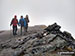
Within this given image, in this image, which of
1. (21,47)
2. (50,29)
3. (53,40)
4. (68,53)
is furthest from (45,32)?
(68,53)

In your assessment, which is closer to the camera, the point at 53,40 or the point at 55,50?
the point at 55,50

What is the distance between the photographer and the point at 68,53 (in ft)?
109

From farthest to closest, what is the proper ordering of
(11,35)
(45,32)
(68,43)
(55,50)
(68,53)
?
(11,35) < (45,32) < (68,43) < (55,50) < (68,53)

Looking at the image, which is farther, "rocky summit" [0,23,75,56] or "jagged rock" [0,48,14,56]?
"jagged rock" [0,48,14,56]

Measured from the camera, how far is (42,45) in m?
36.4

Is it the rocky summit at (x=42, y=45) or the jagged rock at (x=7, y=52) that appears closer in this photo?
the rocky summit at (x=42, y=45)

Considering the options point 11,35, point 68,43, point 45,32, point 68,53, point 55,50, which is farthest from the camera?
point 11,35

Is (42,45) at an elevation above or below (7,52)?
above

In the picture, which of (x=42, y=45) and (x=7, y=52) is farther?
(x=42, y=45)

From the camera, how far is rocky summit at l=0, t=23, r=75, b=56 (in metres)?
34.4

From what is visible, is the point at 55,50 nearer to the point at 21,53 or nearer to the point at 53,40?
the point at 53,40

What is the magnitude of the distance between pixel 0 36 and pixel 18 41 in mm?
7685

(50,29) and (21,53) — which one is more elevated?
(50,29)

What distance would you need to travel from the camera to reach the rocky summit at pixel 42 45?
1356 inches
